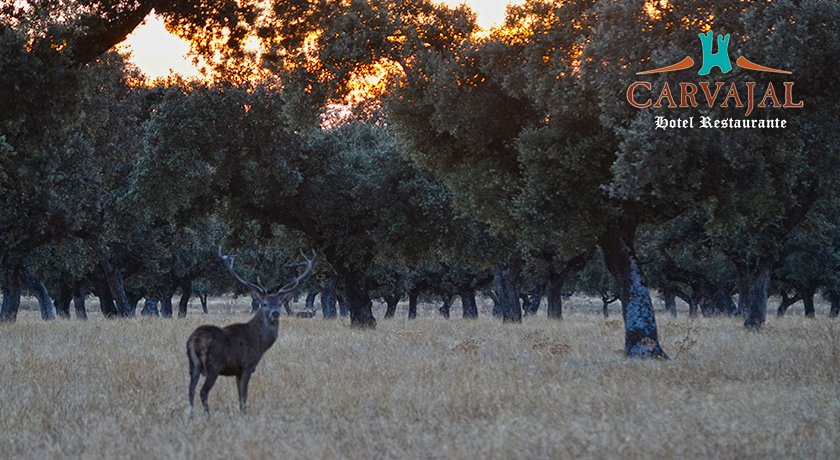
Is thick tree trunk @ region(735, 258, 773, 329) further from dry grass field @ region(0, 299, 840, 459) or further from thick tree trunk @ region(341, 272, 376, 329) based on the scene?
thick tree trunk @ region(341, 272, 376, 329)

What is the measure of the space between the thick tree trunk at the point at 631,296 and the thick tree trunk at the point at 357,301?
1576 centimetres

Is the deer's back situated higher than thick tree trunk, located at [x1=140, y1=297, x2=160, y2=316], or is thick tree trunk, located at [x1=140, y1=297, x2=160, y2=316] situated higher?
thick tree trunk, located at [x1=140, y1=297, x2=160, y2=316]

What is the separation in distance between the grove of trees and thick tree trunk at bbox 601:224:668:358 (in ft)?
0.18

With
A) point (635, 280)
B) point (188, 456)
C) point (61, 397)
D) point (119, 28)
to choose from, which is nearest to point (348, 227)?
point (635, 280)

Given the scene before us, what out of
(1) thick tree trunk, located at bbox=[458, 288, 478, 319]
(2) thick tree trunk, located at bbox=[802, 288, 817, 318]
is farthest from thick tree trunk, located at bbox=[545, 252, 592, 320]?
(2) thick tree trunk, located at bbox=[802, 288, 817, 318]

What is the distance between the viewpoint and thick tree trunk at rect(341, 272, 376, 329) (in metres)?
37.6

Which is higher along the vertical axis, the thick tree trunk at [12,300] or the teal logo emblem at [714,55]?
the teal logo emblem at [714,55]

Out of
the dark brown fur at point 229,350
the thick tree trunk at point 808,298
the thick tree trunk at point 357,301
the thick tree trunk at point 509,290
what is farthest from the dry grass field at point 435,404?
the thick tree trunk at point 808,298

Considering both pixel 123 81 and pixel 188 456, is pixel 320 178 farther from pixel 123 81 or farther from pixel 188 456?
pixel 188 456

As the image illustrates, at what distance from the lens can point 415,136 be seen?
24.0 m

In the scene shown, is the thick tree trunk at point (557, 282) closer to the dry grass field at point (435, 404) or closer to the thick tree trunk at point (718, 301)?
the thick tree trunk at point (718, 301)

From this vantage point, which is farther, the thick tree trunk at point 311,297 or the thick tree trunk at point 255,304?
the thick tree trunk at point 311,297

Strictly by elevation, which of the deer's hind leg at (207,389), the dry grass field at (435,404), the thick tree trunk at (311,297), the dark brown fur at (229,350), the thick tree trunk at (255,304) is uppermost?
the thick tree trunk at (311,297)

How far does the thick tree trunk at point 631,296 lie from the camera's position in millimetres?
22016
